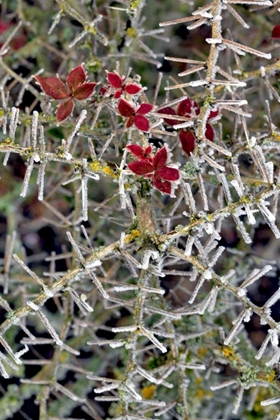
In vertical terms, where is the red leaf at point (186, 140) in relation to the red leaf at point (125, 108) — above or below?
below

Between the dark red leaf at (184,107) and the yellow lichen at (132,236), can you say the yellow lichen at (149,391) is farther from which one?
the dark red leaf at (184,107)

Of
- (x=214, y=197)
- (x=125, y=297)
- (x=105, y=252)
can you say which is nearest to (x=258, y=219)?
(x=214, y=197)

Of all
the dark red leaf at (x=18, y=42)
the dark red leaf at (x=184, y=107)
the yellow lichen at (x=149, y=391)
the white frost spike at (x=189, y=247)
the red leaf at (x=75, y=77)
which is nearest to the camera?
the white frost spike at (x=189, y=247)

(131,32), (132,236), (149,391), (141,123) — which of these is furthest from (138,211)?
(149,391)

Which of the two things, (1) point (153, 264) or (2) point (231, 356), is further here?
(2) point (231, 356)

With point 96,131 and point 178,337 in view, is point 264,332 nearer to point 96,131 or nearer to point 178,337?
point 178,337

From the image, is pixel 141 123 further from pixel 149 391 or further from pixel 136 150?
pixel 149 391

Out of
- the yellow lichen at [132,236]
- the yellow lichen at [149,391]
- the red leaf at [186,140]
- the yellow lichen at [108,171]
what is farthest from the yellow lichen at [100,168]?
the yellow lichen at [149,391]

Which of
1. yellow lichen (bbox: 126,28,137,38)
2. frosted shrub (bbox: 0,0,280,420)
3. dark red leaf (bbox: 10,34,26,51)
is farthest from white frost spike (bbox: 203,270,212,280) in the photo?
dark red leaf (bbox: 10,34,26,51)
